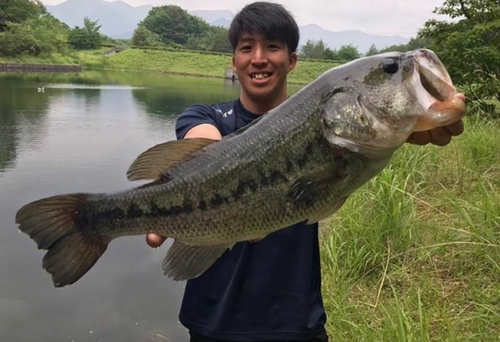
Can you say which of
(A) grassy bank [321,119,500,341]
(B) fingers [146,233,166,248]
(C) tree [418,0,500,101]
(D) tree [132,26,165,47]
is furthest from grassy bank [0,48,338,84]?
(B) fingers [146,233,166,248]

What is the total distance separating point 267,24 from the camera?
300cm

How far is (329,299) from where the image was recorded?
5.31 meters

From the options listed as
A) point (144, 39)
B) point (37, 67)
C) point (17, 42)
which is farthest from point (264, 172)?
point (144, 39)

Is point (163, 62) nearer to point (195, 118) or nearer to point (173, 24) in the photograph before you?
point (173, 24)

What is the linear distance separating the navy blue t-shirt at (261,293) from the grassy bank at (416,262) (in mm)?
1299

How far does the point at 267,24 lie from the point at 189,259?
4.69 ft

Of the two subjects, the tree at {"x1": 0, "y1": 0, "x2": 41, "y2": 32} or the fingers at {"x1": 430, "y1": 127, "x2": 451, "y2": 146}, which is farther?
the tree at {"x1": 0, "y1": 0, "x2": 41, "y2": 32}

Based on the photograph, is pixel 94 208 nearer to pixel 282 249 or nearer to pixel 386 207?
pixel 282 249

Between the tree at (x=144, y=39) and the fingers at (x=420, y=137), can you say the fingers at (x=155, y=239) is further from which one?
the tree at (x=144, y=39)

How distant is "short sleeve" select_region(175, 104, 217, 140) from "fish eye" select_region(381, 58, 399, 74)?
3.53ft

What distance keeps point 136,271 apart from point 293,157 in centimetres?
660

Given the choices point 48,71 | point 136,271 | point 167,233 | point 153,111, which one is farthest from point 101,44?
point 167,233

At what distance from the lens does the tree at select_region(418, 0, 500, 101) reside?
13.0 metres

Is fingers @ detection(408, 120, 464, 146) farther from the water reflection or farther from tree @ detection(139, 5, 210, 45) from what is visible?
tree @ detection(139, 5, 210, 45)
